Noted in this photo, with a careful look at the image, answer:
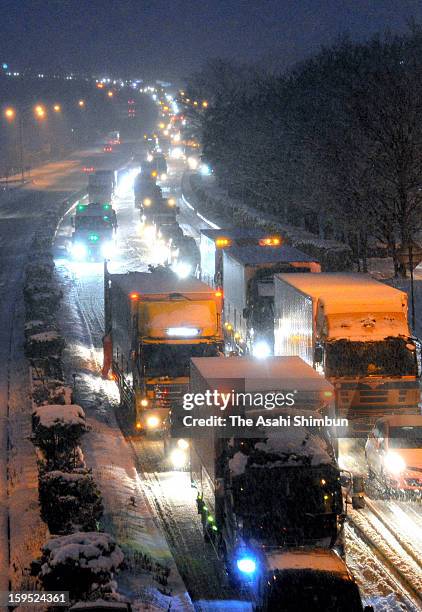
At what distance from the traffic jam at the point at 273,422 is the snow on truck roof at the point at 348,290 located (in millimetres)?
56

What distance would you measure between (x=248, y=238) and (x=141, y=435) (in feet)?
50.3

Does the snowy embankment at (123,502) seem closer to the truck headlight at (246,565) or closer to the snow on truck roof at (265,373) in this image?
the truck headlight at (246,565)

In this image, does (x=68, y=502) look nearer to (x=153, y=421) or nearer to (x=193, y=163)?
(x=153, y=421)

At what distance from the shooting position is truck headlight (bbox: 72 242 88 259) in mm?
60581

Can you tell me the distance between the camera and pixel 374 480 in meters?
20.3

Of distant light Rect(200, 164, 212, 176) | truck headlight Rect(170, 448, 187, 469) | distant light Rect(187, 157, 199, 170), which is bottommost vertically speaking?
truck headlight Rect(170, 448, 187, 469)

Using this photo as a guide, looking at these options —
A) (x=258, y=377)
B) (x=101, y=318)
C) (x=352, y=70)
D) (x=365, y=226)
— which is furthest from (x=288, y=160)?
(x=258, y=377)

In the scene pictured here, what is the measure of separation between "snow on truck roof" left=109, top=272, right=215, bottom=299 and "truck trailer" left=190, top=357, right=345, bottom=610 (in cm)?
915

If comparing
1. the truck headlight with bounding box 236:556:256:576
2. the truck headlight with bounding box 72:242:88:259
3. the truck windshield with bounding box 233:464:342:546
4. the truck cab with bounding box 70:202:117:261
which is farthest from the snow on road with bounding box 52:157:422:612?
the truck headlight with bounding box 72:242:88:259

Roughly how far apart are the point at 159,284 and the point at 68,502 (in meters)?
10.4

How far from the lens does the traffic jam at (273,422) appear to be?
1346 cm

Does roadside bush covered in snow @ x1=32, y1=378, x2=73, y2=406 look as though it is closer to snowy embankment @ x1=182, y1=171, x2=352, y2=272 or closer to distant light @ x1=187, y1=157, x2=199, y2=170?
snowy embankment @ x1=182, y1=171, x2=352, y2=272
